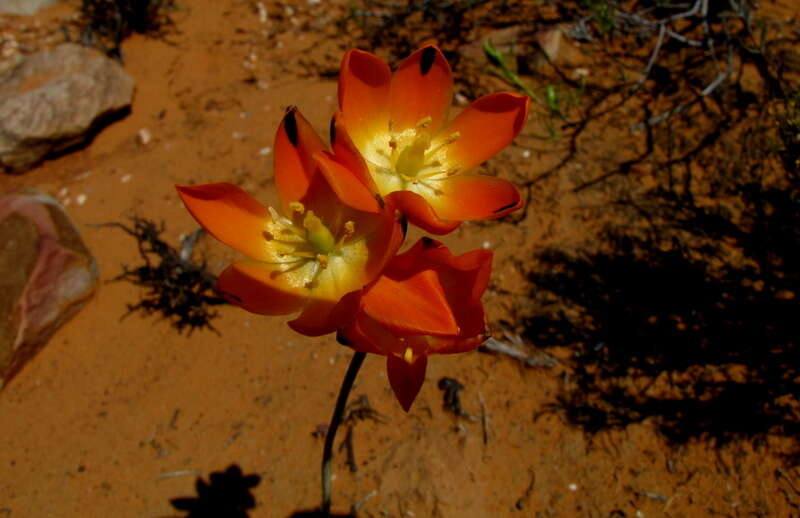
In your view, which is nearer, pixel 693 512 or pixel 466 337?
pixel 466 337

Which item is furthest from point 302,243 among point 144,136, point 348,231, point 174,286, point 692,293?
point 144,136

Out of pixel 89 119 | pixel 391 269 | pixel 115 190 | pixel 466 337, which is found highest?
pixel 391 269

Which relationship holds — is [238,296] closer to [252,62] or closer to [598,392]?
[598,392]

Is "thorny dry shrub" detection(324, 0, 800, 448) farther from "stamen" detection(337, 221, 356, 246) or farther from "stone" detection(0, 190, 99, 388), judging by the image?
"stone" detection(0, 190, 99, 388)

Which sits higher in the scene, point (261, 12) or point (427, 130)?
point (427, 130)

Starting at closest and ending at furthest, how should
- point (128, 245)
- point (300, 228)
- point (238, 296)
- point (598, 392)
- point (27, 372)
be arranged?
point (238, 296) → point (300, 228) → point (598, 392) → point (27, 372) → point (128, 245)

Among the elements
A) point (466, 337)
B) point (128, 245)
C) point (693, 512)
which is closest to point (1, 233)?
point (128, 245)

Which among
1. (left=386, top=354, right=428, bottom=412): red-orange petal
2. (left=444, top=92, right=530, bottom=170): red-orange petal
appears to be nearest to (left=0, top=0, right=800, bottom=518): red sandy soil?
(left=386, top=354, right=428, bottom=412): red-orange petal

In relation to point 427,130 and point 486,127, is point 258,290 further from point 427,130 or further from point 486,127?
point 486,127
